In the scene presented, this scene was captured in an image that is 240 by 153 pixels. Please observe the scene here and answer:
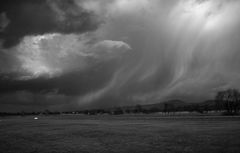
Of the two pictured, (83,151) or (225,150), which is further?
(83,151)

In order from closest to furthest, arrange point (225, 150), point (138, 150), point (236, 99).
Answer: point (225, 150) → point (138, 150) → point (236, 99)

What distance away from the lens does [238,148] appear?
2119 cm

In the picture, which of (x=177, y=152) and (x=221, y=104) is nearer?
(x=177, y=152)

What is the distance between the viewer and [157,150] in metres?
21.8

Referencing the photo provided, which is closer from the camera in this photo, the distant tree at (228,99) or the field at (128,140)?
the field at (128,140)

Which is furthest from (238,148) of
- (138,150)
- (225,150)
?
(138,150)

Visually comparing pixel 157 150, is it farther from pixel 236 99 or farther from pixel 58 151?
pixel 236 99

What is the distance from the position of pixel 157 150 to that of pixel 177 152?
6.29ft

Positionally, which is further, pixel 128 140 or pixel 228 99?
pixel 228 99

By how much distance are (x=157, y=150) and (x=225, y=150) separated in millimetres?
5820

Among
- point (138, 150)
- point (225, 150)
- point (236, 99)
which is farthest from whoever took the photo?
point (236, 99)

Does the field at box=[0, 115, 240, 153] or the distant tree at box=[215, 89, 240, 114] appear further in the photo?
the distant tree at box=[215, 89, 240, 114]

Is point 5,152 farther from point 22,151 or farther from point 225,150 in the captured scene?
point 225,150

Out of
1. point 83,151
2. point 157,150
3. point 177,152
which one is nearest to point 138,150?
point 157,150
